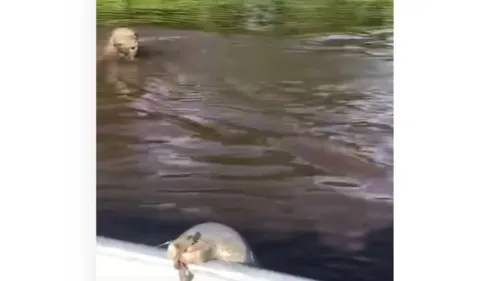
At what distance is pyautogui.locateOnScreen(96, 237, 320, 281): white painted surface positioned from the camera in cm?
92

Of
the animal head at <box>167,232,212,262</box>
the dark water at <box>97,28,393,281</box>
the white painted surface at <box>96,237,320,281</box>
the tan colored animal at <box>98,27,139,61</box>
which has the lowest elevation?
the white painted surface at <box>96,237,320,281</box>

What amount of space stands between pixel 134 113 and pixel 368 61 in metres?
0.37

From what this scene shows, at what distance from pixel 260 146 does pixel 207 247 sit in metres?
0.17

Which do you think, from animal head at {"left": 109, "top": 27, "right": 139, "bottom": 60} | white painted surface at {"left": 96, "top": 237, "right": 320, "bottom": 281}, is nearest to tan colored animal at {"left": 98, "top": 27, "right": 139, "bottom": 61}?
animal head at {"left": 109, "top": 27, "right": 139, "bottom": 60}

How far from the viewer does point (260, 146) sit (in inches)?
35.7

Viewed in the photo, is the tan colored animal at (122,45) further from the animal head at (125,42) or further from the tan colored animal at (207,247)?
the tan colored animal at (207,247)

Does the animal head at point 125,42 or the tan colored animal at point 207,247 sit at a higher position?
the animal head at point 125,42

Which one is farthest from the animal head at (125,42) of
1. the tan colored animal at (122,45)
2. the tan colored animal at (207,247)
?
the tan colored animal at (207,247)

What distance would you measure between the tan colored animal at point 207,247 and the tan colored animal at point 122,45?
29cm

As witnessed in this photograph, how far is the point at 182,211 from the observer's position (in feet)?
3.05

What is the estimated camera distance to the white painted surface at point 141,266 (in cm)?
92

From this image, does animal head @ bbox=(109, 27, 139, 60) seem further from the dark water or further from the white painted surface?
the white painted surface
